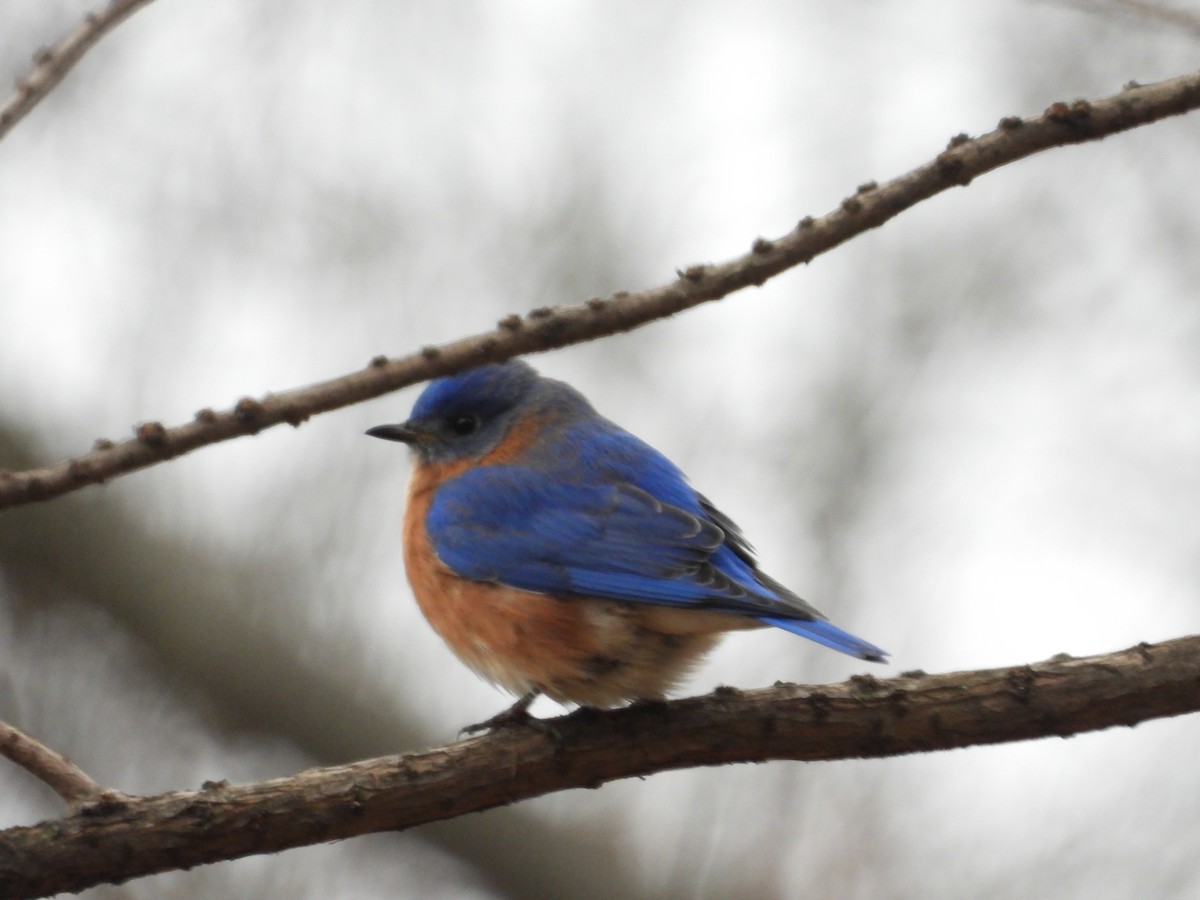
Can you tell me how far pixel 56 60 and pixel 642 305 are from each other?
4.69 feet

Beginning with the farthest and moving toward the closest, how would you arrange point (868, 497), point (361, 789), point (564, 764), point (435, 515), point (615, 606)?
point (868, 497), point (435, 515), point (615, 606), point (564, 764), point (361, 789)

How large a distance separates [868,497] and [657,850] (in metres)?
2.47

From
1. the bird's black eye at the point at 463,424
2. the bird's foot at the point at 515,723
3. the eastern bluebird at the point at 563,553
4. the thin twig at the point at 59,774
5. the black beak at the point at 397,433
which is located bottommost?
the thin twig at the point at 59,774

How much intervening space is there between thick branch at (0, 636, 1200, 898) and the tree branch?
1.61 metres

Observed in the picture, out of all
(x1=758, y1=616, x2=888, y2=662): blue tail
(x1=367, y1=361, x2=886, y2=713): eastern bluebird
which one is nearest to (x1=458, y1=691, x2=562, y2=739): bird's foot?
(x1=367, y1=361, x2=886, y2=713): eastern bluebird

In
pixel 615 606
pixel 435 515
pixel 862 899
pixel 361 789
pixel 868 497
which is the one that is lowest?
pixel 361 789

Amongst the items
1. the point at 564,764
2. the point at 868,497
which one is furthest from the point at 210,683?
the point at 868,497

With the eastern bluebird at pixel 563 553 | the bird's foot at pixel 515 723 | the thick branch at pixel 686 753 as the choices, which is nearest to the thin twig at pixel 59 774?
the thick branch at pixel 686 753

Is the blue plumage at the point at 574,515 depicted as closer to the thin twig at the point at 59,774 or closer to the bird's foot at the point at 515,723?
the bird's foot at the point at 515,723

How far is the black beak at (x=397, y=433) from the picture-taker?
5.21 m

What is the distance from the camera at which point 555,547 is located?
4410 mm

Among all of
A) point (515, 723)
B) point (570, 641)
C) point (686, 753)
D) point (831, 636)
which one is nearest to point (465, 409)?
point (570, 641)

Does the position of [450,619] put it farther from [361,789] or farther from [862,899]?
[862,899]

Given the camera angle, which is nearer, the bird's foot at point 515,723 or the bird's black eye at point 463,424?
the bird's foot at point 515,723
